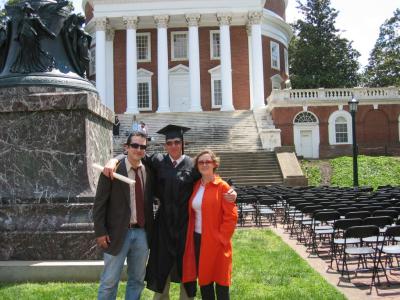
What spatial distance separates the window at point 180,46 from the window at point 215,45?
2.28 m

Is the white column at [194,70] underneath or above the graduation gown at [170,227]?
above

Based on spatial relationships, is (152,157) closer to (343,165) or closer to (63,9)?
(63,9)

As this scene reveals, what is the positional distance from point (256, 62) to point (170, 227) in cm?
3837

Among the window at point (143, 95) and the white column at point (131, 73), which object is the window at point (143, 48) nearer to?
the window at point (143, 95)

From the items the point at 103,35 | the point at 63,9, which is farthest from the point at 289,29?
the point at 63,9

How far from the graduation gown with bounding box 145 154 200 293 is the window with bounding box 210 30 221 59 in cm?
4285

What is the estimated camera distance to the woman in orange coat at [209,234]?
5254 mm

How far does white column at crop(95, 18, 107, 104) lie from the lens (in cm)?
4316

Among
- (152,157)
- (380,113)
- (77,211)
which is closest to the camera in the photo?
(152,157)

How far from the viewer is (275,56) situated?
2055 inches

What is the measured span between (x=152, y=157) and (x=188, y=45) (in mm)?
42642

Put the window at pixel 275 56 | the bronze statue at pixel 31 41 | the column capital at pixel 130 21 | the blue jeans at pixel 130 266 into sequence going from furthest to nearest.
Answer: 1. the window at pixel 275 56
2. the column capital at pixel 130 21
3. the bronze statue at pixel 31 41
4. the blue jeans at pixel 130 266

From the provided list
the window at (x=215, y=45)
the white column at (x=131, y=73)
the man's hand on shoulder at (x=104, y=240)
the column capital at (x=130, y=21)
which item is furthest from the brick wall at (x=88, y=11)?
the man's hand on shoulder at (x=104, y=240)

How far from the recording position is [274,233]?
42.8ft
